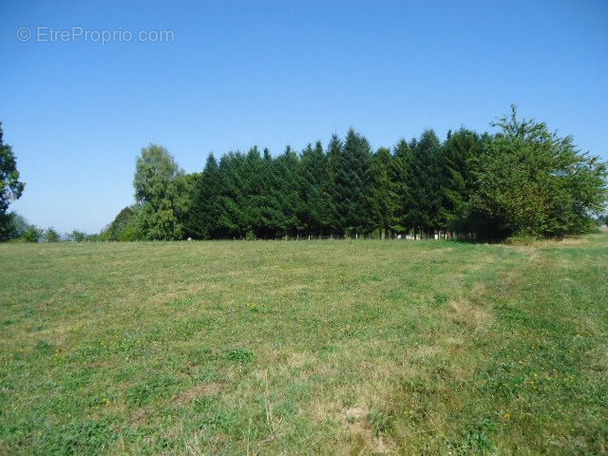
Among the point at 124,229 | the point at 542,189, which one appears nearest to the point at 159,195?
the point at 124,229

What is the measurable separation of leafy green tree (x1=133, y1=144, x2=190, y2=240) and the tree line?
0.20 m

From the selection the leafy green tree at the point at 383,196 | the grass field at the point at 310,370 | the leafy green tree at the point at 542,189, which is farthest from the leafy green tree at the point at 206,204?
the grass field at the point at 310,370

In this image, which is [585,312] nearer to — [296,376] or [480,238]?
[296,376]

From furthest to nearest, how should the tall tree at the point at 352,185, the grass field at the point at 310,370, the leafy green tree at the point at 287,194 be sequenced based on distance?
the leafy green tree at the point at 287,194, the tall tree at the point at 352,185, the grass field at the point at 310,370

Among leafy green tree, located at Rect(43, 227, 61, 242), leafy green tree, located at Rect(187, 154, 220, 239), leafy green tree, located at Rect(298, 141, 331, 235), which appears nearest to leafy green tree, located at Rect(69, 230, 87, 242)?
leafy green tree, located at Rect(43, 227, 61, 242)

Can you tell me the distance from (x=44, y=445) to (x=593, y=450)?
23.7ft

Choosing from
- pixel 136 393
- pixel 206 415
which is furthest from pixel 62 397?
pixel 206 415

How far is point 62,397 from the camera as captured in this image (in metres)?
6.58

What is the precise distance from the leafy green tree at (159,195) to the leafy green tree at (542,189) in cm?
5457

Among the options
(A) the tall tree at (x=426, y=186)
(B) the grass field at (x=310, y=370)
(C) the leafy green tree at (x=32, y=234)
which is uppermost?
(A) the tall tree at (x=426, y=186)

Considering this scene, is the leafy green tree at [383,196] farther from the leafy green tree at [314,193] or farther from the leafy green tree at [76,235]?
the leafy green tree at [76,235]

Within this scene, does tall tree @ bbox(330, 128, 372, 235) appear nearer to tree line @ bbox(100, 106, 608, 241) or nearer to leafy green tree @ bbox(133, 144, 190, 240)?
tree line @ bbox(100, 106, 608, 241)

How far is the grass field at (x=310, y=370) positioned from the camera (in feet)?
17.7

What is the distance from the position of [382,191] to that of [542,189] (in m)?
22.2
